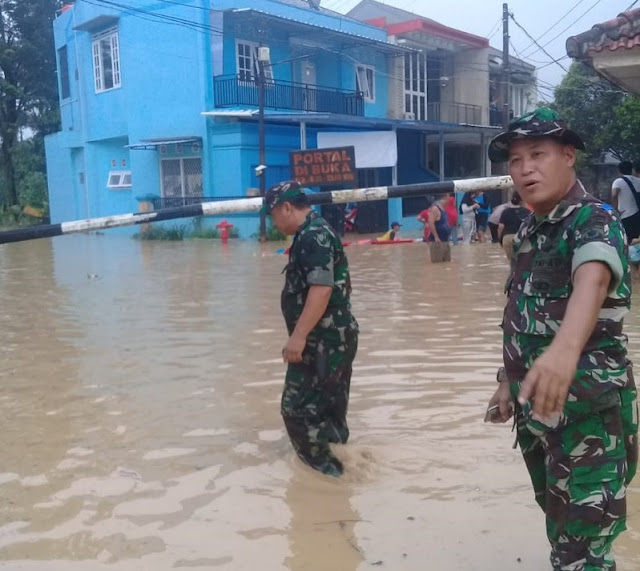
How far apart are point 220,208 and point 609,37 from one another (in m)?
3.85

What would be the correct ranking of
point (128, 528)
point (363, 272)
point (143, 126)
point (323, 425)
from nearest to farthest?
point (128, 528)
point (323, 425)
point (363, 272)
point (143, 126)

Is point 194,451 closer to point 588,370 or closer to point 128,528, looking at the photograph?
point 128,528

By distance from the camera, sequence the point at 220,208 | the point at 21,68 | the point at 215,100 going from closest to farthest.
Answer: the point at 220,208 → the point at 215,100 → the point at 21,68

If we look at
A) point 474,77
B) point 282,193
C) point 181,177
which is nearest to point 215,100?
point 181,177

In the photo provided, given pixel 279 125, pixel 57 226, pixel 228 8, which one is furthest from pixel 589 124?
pixel 57 226

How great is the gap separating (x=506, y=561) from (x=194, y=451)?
201 cm

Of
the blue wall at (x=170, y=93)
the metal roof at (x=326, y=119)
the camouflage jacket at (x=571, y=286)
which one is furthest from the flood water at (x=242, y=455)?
the blue wall at (x=170, y=93)

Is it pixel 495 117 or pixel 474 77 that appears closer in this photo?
pixel 474 77

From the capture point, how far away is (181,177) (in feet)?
82.4

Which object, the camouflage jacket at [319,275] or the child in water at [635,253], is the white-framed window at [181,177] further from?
the camouflage jacket at [319,275]

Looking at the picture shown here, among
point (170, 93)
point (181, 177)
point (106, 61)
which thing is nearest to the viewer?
point (170, 93)

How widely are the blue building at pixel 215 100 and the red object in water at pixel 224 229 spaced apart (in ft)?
2.10

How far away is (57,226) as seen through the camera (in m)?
5.04

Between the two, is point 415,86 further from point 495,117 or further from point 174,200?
point 174,200
